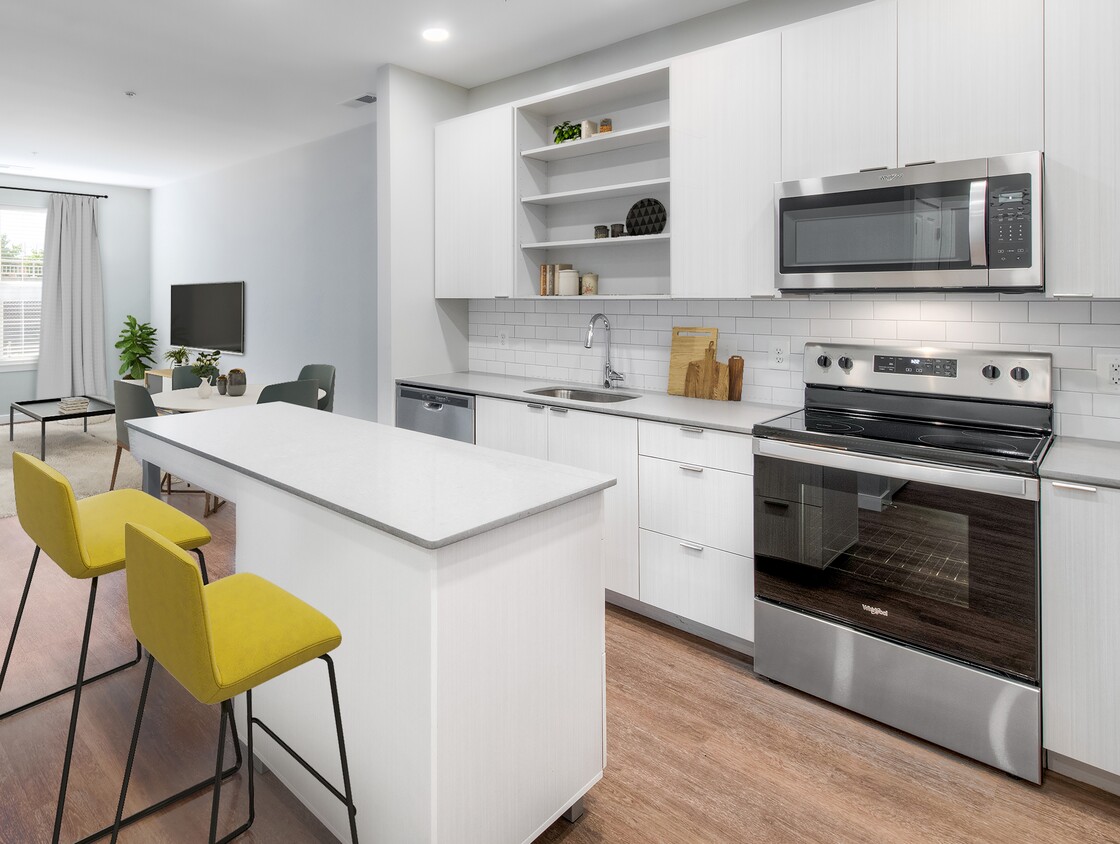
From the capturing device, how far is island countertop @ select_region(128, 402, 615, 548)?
151 cm

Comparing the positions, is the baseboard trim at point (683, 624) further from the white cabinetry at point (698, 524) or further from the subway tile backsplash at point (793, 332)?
the subway tile backsplash at point (793, 332)

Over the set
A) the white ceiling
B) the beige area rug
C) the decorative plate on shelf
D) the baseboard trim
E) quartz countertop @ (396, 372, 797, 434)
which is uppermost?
the white ceiling

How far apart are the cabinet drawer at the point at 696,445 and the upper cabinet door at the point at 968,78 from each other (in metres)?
1.15

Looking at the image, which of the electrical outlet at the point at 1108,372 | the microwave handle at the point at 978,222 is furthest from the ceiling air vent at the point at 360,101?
the electrical outlet at the point at 1108,372

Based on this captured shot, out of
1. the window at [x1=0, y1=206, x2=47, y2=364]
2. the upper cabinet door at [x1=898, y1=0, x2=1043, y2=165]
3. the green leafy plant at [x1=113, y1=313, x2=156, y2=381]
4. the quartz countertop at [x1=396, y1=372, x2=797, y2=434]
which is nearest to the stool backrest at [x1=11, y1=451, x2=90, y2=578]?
the quartz countertop at [x1=396, y1=372, x2=797, y2=434]

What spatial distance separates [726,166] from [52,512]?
264 cm

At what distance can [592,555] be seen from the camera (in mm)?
1817

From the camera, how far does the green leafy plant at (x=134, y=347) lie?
8.28 m

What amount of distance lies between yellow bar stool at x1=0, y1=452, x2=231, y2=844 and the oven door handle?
1874mm

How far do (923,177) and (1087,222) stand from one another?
0.49 m

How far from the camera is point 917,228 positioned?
2.40 m

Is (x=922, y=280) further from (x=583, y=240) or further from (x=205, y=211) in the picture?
(x=205, y=211)

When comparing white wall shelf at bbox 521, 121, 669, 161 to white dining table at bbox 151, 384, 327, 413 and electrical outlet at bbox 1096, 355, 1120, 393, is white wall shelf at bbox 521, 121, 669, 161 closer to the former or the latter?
electrical outlet at bbox 1096, 355, 1120, 393

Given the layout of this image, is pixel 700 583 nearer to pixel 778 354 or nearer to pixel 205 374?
pixel 778 354
